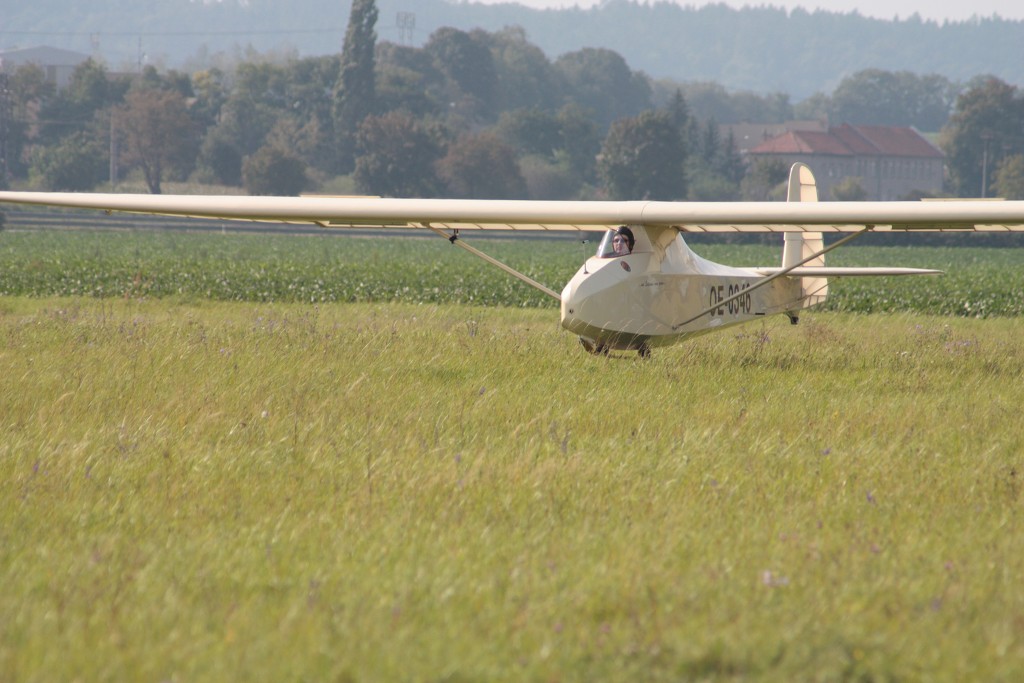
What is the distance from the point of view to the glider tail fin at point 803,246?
16231 millimetres

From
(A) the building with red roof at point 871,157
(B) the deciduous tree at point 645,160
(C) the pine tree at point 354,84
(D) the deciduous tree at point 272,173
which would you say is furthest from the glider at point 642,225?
(A) the building with red roof at point 871,157

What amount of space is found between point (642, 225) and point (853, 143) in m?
162

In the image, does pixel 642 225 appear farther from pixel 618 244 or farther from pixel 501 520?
pixel 501 520

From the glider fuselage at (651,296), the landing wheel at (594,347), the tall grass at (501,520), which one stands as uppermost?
the glider fuselage at (651,296)

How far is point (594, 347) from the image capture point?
13.0m

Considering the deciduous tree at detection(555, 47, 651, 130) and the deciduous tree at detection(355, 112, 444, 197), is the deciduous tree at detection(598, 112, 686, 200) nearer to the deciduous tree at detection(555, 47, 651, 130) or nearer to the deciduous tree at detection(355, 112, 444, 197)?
the deciduous tree at detection(355, 112, 444, 197)

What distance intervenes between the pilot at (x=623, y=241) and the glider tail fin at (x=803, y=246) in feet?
12.8

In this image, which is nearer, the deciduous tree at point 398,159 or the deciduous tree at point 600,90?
the deciduous tree at point 398,159

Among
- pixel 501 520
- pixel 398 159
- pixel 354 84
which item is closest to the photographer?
pixel 501 520

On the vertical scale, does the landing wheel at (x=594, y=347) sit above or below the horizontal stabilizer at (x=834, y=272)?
below

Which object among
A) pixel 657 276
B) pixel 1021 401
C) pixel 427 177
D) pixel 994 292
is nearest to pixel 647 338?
pixel 657 276

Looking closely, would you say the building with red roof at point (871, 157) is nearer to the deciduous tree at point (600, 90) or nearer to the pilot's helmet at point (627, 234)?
the deciduous tree at point (600, 90)

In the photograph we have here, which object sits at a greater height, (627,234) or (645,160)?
(645,160)

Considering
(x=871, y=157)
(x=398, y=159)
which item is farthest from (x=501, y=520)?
(x=871, y=157)
